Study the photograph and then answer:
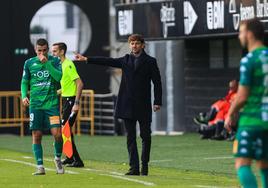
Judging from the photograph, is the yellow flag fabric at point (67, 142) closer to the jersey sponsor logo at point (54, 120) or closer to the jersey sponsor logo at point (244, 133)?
the jersey sponsor logo at point (54, 120)

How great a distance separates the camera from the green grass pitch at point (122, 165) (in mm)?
13789

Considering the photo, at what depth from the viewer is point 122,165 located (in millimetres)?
17453

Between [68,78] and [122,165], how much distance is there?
1908 millimetres

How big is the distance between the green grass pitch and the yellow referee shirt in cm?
126

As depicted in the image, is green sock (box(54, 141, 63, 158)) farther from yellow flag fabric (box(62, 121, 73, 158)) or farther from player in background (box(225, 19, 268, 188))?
player in background (box(225, 19, 268, 188))

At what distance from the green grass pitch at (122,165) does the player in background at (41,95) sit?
0.58 metres

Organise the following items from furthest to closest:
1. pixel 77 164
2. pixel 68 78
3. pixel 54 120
Answer: 1. pixel 77 164
2. pixel 68 78
3. pixel 54 120

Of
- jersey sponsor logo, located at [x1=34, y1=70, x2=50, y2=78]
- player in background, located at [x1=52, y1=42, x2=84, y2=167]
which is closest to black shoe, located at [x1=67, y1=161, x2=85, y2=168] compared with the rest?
player in background, located at [x1=52, y1=42, x2=84, y2=167]

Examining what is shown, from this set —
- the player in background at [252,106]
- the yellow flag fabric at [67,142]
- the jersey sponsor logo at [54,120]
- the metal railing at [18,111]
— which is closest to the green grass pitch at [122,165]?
the yellow flag fabric at [67,142]

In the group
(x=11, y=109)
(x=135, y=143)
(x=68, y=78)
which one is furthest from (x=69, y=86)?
(x=11, y=109)

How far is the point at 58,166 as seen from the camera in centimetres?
1507

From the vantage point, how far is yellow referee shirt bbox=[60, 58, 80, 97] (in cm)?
1662

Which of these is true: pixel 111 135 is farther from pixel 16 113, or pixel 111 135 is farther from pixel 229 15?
pixel 229 15

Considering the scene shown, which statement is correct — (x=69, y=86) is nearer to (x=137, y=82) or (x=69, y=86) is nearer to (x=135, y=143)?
(x=137, y=82)
